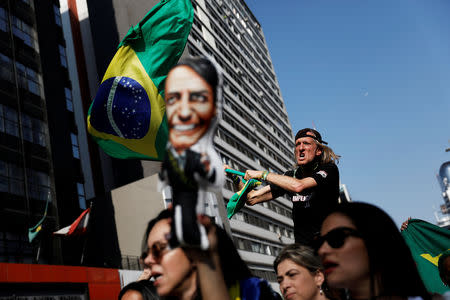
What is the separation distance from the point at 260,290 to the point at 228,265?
0.90 feet

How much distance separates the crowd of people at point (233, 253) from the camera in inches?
56.5

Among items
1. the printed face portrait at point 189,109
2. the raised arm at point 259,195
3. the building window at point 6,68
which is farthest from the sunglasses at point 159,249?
the building window at point 6,68

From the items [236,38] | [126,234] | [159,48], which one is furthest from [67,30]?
[159,48]

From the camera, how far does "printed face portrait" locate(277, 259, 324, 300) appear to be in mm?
3088

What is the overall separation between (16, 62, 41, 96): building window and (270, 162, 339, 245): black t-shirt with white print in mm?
24491

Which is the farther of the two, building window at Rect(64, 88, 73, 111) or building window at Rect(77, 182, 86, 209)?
building window at Rect(64, 88, 73, 111)

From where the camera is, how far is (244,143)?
49000 mm

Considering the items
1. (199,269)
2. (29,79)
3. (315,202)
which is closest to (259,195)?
(315,202)

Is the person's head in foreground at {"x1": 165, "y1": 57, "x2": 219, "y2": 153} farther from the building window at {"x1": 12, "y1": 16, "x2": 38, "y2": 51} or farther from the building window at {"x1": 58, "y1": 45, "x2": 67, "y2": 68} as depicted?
the building window at {"x1": 58, "y1": 45, "x2": 67, "y2": 68}

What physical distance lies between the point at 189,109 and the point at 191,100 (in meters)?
0.03

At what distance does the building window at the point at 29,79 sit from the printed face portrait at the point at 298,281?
24.8m

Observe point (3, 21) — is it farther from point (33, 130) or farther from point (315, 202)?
point (315, 202)

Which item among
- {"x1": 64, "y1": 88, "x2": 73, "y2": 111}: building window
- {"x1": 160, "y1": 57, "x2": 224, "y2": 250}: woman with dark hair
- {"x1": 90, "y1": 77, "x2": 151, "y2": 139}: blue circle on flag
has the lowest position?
{"x1": 160, "y1": 57, "x2": 224, "y2": 250}: woman with dark hair

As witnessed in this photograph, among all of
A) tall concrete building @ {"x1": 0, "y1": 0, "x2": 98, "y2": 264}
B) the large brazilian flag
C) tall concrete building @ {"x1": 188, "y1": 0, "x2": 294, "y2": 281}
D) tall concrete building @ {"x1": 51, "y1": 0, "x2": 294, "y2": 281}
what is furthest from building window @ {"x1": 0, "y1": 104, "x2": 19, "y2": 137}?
the large brazilian flag
